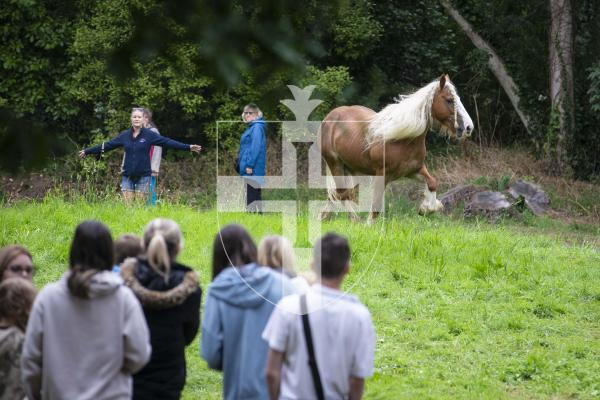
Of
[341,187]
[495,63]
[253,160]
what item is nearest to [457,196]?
[341,187]

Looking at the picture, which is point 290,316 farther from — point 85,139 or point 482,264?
point 85,139

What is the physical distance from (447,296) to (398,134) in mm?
3239

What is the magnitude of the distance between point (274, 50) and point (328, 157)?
29.0ft

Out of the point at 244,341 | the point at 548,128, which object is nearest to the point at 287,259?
the point at 244,341

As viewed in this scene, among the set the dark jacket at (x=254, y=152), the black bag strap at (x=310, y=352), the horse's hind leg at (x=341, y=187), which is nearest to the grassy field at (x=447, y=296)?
the horse's hind leg at (x=341, y=187)

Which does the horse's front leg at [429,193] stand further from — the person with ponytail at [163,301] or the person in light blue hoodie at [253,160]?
the person with ponytail at [163,301]

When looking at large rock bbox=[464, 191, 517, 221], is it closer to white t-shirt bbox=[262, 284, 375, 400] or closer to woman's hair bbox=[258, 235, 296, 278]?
woman's hair bbox=[258, 235, 296, 278]

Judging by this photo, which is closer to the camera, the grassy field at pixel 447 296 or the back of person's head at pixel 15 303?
the back of person's head at pixel 15 303

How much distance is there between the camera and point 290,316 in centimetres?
401

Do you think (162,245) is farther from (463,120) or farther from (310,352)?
(463,120)

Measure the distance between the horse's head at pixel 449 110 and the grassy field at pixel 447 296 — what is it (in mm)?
1265

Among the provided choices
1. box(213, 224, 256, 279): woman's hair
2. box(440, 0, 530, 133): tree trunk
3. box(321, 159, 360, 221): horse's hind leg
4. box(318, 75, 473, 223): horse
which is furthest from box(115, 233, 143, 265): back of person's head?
box(440, 0, 530, 133): tree trunk

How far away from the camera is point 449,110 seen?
39.0 feet

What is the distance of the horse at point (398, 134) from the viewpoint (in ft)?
38.7
